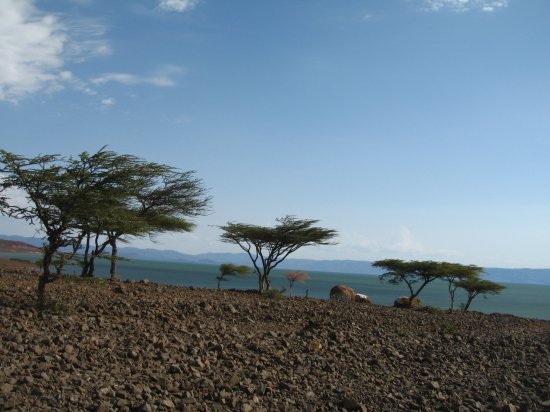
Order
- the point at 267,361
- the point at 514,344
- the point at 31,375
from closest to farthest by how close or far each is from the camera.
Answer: the point at 31,375, the point at 267,361, the point at 514,344

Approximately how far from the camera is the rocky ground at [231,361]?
7.16 meters

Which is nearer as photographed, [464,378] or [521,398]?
[521,398]

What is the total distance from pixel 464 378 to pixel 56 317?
7980 millimetres

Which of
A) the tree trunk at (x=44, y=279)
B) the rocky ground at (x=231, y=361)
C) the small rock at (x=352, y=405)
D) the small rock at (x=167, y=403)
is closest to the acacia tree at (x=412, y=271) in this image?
the rocky ground at (x=231, y=361)

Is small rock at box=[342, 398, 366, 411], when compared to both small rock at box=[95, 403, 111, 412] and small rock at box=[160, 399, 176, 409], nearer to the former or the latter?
small rock at box=[160, 399, 176, 409]

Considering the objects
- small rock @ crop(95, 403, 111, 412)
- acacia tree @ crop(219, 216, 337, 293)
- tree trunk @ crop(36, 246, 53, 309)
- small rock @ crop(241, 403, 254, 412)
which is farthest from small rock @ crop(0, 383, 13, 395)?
acacia tree @ crop(219, 216, 337, 293)

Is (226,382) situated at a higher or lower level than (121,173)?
lower

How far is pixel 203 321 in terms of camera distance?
12.7m

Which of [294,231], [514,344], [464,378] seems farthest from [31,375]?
[294,231]

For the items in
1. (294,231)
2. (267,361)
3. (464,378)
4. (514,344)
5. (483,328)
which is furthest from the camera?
(294,231)

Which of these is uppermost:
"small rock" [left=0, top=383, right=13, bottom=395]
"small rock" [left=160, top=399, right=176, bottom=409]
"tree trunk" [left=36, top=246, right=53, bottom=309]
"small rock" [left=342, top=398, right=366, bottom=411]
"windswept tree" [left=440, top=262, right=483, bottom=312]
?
"windswept tree" [left=440, top=262, right=483, bottom=312]

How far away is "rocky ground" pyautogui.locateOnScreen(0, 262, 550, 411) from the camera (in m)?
7.16

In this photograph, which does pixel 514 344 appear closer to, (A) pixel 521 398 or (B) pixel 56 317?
(A) pixel 521 398

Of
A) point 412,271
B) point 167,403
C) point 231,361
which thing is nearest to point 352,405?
point 231,361
